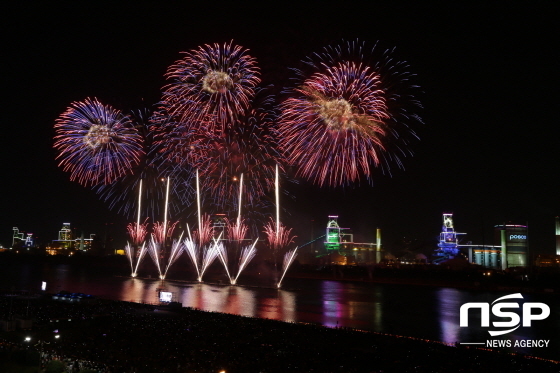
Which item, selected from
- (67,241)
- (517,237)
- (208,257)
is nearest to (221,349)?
(208,257)

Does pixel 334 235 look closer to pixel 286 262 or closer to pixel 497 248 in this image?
pixel 497 248

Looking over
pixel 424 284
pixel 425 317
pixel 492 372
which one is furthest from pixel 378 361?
pixel 424 284

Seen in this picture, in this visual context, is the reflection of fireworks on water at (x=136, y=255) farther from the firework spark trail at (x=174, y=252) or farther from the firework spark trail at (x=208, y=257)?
the firework spark trail at (x=208, y=257)

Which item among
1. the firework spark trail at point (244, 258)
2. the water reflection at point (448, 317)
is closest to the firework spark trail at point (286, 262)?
the firework spark trail at point (244, 258)

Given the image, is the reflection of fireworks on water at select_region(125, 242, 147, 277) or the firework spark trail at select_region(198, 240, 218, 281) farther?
the reflection of fireworks on water at select_region(125, 242, 147, 277)

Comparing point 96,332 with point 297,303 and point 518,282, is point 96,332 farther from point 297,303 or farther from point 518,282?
point 518,282

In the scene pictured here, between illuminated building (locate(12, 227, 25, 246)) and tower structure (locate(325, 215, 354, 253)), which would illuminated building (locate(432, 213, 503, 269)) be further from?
illuminated building (locate(12, 227, 25, 246))

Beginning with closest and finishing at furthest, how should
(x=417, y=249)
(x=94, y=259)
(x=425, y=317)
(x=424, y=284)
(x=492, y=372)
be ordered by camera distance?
(x=492, y=372) < (x=425, y=317) < (x=424, y=284) < (x=94, y=259) < (x=417, y=249)

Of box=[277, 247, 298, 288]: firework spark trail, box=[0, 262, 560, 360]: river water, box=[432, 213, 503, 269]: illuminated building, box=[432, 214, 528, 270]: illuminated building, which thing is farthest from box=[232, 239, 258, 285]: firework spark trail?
box=[432, 213, 503, 269]: illuminated building

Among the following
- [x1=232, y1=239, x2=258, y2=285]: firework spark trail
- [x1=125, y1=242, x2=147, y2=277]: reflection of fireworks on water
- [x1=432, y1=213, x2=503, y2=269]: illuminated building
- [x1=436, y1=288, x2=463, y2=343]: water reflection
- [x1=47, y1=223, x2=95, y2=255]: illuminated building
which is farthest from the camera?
[x1=47, y1=223, x2=95, y2=255]: illuminated building
